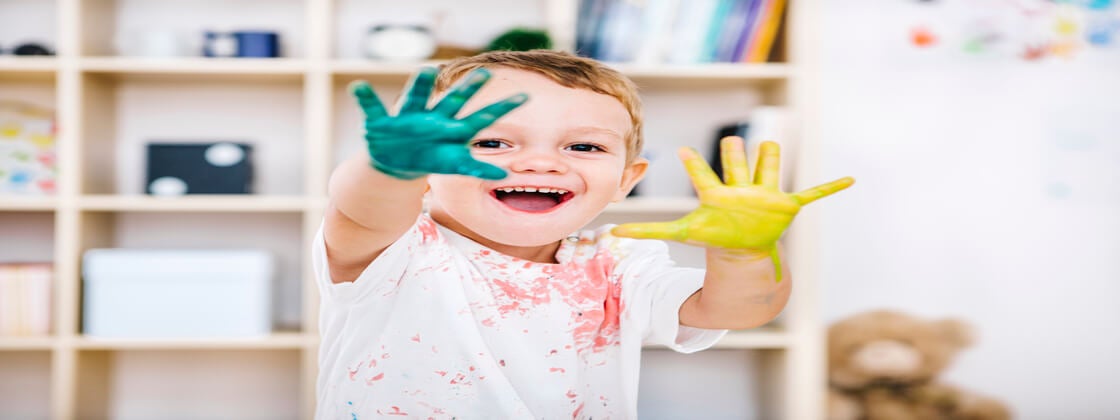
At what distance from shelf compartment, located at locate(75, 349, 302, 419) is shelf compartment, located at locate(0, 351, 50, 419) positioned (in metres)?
0.21

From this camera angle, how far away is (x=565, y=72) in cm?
89

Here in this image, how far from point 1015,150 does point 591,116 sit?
2.08 m

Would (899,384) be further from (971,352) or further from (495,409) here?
(495,409)

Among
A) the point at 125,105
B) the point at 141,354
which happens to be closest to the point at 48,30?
the point at 125,105

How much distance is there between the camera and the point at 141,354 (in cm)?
236

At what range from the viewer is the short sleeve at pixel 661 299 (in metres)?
0.92

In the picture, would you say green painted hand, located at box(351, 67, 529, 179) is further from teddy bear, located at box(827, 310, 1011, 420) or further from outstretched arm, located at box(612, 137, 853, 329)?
teddy bear, located at box(827, 310, 1011, 420)

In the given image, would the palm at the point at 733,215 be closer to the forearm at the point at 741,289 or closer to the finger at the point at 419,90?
the forearm at the point at 741,289

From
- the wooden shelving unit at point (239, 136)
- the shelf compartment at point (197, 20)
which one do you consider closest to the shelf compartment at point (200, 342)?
the wooden shelving unit at point (239, 136)

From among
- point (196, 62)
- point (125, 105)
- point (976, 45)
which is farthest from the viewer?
point (976, 45)

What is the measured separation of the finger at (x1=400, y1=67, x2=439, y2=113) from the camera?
628mm

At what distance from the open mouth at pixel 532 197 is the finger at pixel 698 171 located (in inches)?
6.3

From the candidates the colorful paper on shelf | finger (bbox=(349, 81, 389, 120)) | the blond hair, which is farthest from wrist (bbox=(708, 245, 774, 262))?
the colorful paper on shelf

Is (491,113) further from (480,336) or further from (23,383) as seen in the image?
(23,383)
